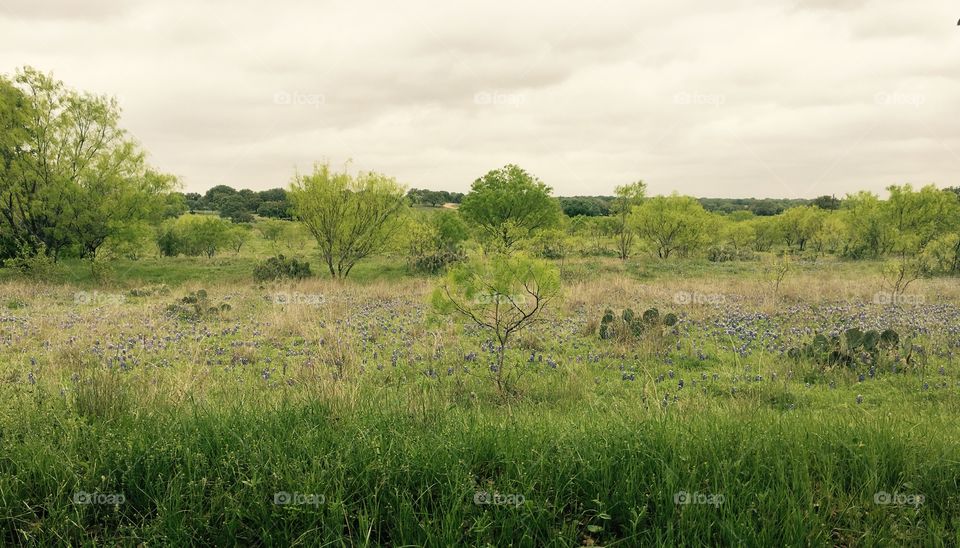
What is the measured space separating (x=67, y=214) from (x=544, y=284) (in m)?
34.0

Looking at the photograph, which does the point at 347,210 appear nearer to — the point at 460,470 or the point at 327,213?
the point at 327,213

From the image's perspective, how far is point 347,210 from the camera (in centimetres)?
3070

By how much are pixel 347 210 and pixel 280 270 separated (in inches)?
226

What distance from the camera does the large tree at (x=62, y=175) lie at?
28.0m

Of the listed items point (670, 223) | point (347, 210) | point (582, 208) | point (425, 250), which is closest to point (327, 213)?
point (347, 210)

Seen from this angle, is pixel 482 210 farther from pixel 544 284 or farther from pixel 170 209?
pixel 544 284

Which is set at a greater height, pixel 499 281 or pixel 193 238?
pixel 193 238

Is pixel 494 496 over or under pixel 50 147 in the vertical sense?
under

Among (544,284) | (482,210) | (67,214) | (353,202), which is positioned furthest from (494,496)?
(482,210)

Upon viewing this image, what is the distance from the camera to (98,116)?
3022 centimetres

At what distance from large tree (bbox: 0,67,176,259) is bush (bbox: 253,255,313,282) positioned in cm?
918

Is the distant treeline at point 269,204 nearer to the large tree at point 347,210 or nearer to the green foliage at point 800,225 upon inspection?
the green foliage at point 800,225

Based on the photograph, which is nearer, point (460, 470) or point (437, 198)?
point (460, 470)

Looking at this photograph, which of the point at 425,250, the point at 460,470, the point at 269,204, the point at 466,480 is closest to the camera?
the point at 466,480
